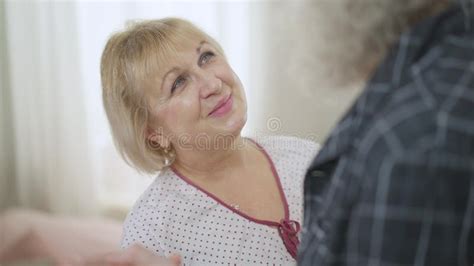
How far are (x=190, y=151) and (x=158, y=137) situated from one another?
7cm

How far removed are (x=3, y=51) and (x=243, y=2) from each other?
1.03 m

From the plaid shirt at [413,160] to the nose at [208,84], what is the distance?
1.49 feet

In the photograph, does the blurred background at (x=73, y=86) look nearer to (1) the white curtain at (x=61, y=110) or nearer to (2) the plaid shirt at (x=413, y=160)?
(1) the white curtain at (x=61, y=110)

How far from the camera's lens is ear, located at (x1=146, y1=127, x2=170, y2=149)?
1.18 m

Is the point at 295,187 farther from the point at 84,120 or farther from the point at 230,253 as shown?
the point at 84,120

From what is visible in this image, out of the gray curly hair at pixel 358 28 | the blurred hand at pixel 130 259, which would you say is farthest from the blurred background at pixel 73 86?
the gray curly hair at pixel 358 28

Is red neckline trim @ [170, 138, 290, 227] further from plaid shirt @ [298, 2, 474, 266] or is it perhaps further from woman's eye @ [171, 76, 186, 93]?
plaid shirt @ [298, 2, 474, 266]

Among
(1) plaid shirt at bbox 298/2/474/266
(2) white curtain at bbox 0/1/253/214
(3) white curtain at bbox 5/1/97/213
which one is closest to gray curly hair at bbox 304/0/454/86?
(1) plaid shirt at bbox 298/2/474/266

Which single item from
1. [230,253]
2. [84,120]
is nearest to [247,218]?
[230,253]

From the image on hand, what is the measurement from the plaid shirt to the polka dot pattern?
445mm

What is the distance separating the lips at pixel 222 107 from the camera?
1126 mm

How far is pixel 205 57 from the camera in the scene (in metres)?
1.17

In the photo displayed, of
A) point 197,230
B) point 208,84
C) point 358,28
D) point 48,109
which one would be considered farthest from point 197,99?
point 48,109

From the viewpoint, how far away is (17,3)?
2535 mm
